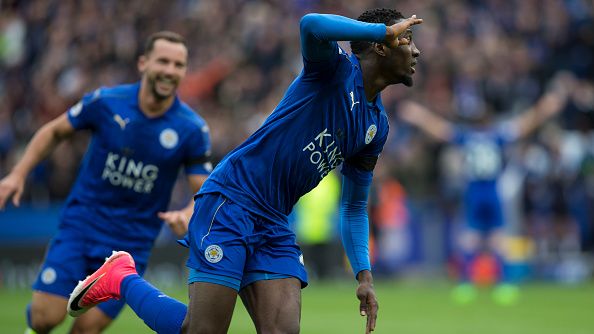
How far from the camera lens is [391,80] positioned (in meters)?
5.99

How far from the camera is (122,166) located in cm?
777

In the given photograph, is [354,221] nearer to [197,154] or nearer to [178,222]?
[178,222]

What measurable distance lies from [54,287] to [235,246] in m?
2.34

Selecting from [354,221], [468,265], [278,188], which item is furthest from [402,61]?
[468,265]

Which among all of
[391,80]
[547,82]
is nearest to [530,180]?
[547,82]

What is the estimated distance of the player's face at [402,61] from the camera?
19.1ft

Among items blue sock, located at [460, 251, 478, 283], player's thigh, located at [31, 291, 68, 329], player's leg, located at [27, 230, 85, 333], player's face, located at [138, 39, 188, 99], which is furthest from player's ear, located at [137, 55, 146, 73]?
blue sock, located at [460, 251, 478, 283]

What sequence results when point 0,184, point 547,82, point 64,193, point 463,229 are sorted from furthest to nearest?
point 547,82 → point 463,229 → point 64,193 → point 0,184

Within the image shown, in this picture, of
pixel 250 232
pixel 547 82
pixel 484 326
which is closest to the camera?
pixel 250 232

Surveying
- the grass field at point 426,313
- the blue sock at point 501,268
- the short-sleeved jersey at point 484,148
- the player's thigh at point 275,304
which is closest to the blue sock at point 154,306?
the player's thigh at point 275,304

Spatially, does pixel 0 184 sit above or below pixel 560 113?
below

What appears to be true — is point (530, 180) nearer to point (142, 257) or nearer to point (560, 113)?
point (560, 113)

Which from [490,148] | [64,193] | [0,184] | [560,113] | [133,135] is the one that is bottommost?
[0,184]

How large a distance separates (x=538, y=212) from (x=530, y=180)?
1.93ft
